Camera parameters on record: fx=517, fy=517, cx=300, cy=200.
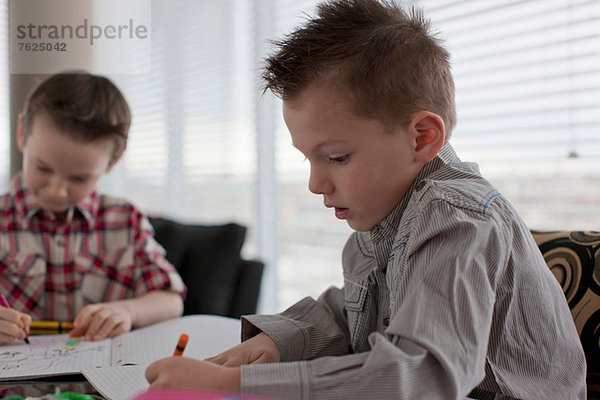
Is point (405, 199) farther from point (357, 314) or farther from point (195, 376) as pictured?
point (195, 376)

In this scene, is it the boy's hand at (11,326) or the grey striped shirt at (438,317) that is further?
the boy's hand at (11,326)

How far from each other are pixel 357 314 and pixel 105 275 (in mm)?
749

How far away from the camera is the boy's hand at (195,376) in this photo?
1.43 ft

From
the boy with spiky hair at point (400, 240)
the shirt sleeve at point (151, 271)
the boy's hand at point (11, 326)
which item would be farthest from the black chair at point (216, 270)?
the boy with spiky hair at point (400, 240)

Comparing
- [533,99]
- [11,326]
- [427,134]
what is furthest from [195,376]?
[533,99]

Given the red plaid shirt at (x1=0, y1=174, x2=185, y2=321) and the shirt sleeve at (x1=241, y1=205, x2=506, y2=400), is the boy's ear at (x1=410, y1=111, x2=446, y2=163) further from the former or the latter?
the red plaid shirt at (x1=0, y1=174, x2=185, y2=321)

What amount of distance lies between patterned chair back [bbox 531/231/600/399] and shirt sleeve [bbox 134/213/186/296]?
0.77 meters

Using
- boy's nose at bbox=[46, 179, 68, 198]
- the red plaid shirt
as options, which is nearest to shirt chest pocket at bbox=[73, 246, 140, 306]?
the red plaid shirt

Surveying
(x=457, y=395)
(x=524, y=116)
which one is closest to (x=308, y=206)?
(x=524, y=116)

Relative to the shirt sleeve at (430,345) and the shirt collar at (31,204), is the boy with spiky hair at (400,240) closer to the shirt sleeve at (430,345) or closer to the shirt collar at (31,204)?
the shirt sleeve at (430,345)

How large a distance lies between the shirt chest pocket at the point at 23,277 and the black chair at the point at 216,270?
1.26 ft

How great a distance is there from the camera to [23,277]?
45.7 inches

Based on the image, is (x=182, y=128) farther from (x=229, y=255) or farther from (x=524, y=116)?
(x=524, y=116)

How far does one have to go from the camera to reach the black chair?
139cm
